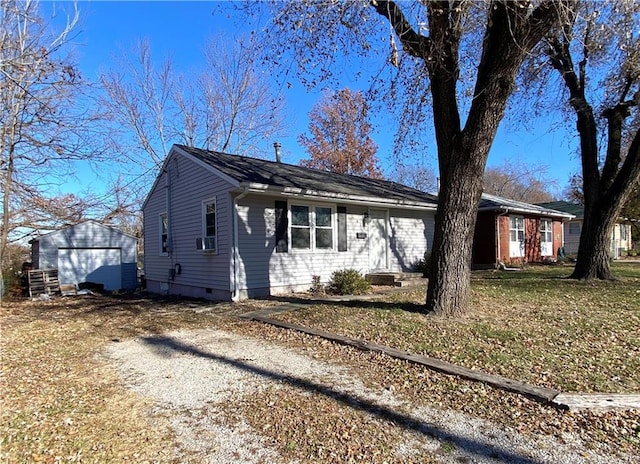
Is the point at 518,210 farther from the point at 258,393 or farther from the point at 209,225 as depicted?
the point at 258,393

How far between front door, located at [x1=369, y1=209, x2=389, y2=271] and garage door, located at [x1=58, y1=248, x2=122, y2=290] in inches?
457

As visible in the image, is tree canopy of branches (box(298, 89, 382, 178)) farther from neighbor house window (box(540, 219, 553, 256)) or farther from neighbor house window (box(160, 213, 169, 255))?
neighbor house window (box(160, 213, 169, 255))

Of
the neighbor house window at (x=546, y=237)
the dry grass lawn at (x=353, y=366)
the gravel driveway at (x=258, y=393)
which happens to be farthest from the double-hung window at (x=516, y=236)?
the gravel driveway at (x=258, y=393)

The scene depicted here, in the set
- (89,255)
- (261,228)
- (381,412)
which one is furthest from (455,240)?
(89,255)

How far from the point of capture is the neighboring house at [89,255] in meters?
15.8

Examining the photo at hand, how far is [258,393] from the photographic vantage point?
4.01 m

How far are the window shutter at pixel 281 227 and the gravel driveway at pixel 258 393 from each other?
4670 millimetres

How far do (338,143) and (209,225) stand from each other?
68.1 ft

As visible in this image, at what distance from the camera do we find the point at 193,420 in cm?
345

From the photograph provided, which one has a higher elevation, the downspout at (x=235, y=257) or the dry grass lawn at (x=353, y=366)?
the downspout at (x=235, y=257)

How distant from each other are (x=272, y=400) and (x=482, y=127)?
203 inches

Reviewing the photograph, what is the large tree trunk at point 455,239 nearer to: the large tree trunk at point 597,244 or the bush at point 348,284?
the bush at point 348,284

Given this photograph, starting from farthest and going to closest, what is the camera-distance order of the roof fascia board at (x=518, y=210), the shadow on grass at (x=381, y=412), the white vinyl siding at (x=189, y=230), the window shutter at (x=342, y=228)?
→ the roof fascia board at (x=518, y=210)
the window shutter at (x=342, y=228)
the white vinyl siding at (x=189, y=230)
the shadow on grass at (x=381, y=412)

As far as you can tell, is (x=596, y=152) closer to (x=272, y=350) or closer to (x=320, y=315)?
(x=320, y=315)
